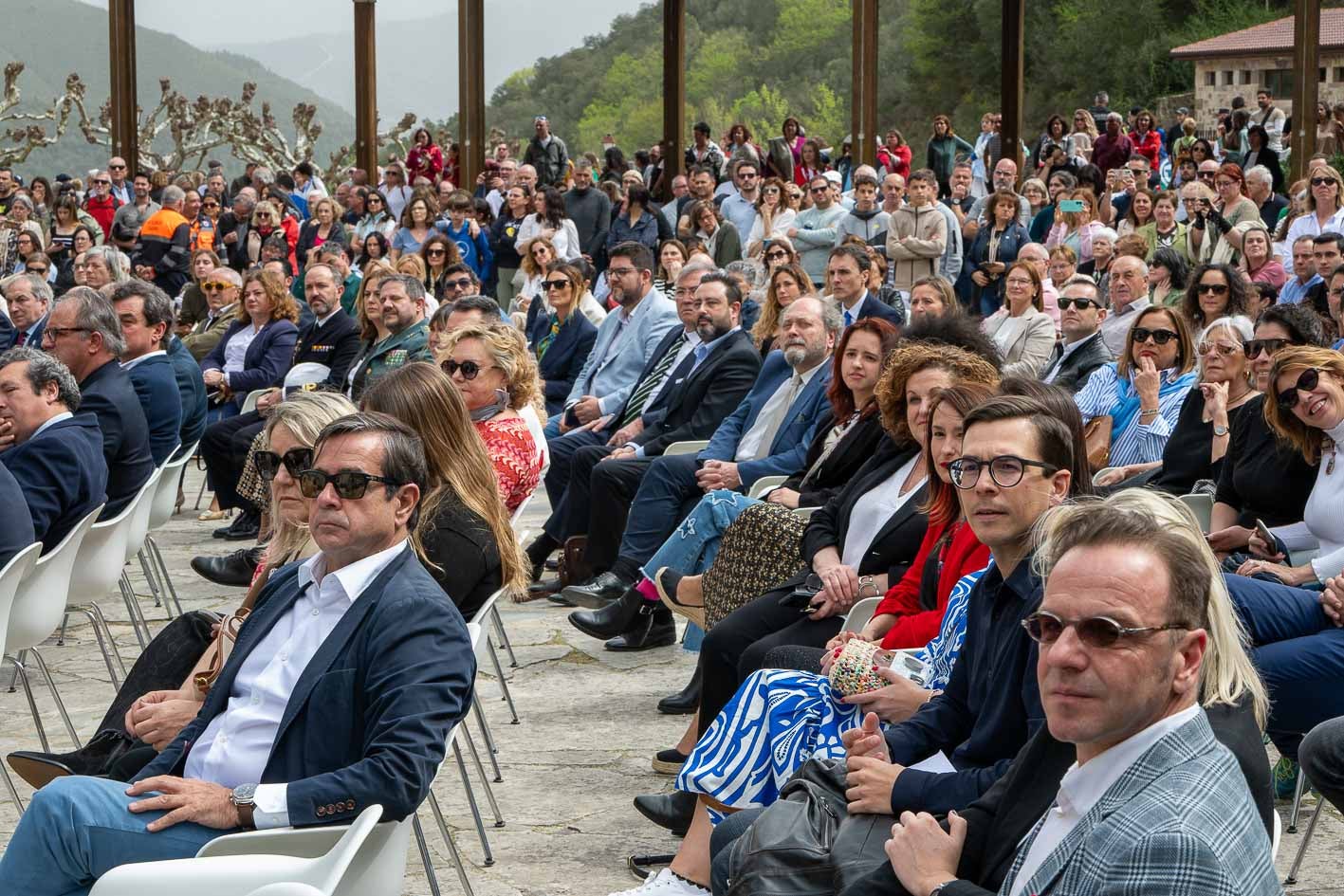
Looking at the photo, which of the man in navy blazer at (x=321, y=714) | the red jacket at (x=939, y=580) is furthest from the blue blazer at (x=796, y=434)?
the man in navy blazer at (x=321, y=714)

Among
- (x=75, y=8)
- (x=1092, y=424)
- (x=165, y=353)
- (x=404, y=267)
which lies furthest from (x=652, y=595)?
(x=75, y=8)

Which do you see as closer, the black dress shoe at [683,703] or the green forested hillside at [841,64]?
the black dress shoe at [683,703]

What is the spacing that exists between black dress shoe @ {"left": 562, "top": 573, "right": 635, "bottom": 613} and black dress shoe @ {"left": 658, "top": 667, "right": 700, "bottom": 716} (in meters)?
0.72

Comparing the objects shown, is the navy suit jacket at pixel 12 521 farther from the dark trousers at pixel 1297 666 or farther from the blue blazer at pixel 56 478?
the dark trousers at pixel 1297 666

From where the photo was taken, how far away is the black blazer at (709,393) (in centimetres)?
648

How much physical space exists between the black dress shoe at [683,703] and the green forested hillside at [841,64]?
1370 inches

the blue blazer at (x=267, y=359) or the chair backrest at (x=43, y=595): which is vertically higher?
the blue blazer at (x=267, y=359)

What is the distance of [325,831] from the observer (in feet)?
8.45

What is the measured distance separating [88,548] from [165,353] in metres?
1.43

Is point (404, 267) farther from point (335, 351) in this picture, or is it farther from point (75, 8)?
point (75, 8)

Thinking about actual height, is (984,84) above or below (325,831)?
above

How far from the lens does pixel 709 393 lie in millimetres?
6496

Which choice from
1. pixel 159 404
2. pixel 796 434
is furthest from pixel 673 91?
pixel 796 434

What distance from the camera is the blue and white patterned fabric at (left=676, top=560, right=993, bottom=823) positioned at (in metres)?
3.16
